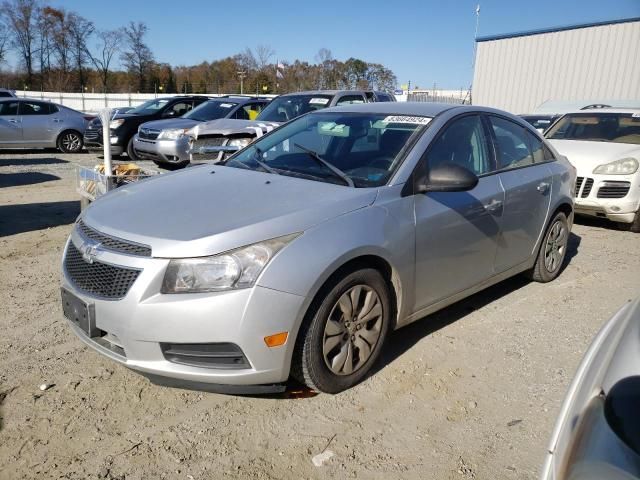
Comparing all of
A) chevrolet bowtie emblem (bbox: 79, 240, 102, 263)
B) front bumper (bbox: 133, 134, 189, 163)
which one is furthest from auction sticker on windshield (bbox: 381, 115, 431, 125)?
front bumper (bbox: 133, 134, 189, 163)

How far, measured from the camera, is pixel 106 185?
5.07 metres

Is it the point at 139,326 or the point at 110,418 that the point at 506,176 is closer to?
the point at 139,326

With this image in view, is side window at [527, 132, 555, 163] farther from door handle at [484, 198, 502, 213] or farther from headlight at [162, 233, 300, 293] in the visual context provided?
headlight at [162, 233, 300, 293]

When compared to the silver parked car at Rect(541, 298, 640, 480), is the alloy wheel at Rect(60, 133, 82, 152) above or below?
below

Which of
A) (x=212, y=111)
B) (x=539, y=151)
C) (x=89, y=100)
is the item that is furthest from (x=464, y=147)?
(x=89, y=100)

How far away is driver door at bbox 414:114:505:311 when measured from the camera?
132 inches

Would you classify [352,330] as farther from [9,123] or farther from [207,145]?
[9,123]

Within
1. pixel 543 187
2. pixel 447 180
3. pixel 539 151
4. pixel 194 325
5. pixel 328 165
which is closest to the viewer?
pixel 194 325

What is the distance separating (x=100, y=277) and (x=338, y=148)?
1818mm

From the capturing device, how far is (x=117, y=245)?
8.96ft

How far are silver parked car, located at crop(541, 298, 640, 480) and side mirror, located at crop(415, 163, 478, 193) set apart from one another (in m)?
1.58

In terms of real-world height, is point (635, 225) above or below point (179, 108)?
below

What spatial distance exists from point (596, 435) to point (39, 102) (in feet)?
51.8

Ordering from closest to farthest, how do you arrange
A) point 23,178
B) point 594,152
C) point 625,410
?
point 625,410
point 594,152
point 23,178
